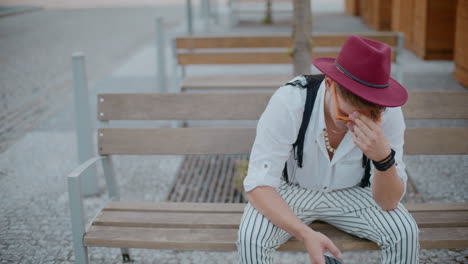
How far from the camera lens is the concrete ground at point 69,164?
3.46 meters

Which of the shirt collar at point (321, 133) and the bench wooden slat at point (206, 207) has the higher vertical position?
the shirt collar at point (321, 133)

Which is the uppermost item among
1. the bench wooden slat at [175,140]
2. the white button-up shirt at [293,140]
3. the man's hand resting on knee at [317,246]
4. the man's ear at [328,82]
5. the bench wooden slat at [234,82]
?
the man's ear at [328,82]

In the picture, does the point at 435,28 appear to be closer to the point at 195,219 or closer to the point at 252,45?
the point at 252,45

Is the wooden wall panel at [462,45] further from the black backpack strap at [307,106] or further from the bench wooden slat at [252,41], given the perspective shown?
the black backpack strap at [307,106]

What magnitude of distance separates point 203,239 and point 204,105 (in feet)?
2.93

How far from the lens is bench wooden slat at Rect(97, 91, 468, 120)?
3.11 m

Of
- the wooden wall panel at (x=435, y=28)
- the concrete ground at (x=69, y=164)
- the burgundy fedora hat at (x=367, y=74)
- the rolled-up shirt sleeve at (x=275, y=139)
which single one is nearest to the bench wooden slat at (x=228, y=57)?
the concrete ground at (x=69, y=164)

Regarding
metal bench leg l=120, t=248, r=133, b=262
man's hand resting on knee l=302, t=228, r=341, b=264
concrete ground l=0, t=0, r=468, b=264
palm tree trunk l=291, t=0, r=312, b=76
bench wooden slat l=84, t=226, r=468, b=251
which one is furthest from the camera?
palm tree trunk l=291, t=0, r=312, b=76

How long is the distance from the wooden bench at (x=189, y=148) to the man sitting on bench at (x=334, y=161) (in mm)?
219

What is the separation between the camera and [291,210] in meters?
2.38

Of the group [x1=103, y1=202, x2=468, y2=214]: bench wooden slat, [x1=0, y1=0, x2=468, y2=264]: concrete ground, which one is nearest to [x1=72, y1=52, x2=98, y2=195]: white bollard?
[x1=0, y1=0, x2=468, y2=264]: concrete ground

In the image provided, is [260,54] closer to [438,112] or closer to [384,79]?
[438,112]

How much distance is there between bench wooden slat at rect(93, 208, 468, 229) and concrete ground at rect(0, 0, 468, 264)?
23.8 inches

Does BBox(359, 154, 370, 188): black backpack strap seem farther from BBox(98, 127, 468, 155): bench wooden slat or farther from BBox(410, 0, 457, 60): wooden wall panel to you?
BBox(410, 0, 457, 60): wooden wall panel
